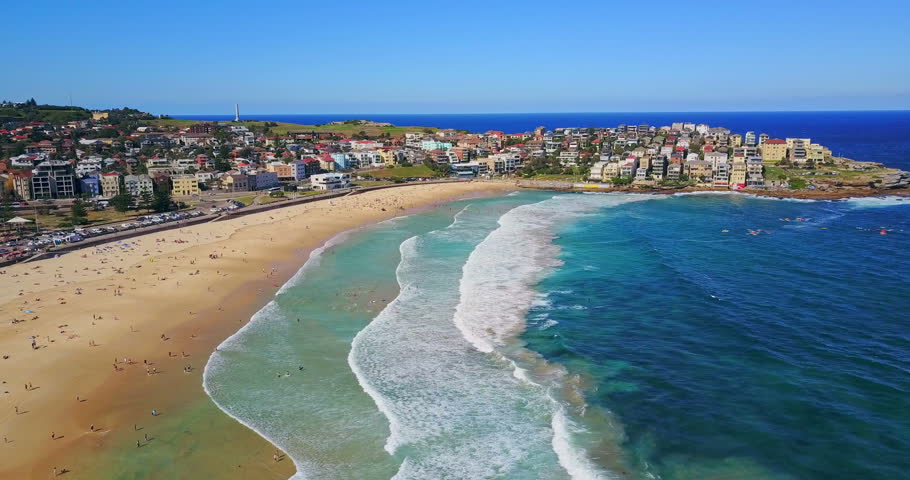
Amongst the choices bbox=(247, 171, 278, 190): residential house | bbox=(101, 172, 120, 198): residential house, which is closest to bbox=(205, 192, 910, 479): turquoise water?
bbox=(247, 171, 278, 190): residential house

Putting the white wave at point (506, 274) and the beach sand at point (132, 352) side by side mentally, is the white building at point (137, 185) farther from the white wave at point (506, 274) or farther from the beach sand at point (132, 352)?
the white wave at point (506, 274)

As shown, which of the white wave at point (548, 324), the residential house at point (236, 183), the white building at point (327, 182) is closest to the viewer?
the white wave at point (548, 324)

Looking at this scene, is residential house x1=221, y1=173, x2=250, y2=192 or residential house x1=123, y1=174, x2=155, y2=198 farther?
residential house x1=221, y1=173, x2=250, y2=192

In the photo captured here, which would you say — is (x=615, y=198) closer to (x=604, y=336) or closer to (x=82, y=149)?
(x=604, y=336)

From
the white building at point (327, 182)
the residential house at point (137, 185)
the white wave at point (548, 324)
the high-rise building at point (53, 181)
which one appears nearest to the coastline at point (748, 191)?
the white building at point (327, 182)

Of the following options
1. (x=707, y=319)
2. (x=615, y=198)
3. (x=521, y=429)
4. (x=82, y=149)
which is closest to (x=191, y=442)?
(x=521, y=429)

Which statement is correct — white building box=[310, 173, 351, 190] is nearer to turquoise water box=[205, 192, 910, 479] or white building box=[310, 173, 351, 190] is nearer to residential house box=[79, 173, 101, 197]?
residential house box=[79, 173, 101, 197]
